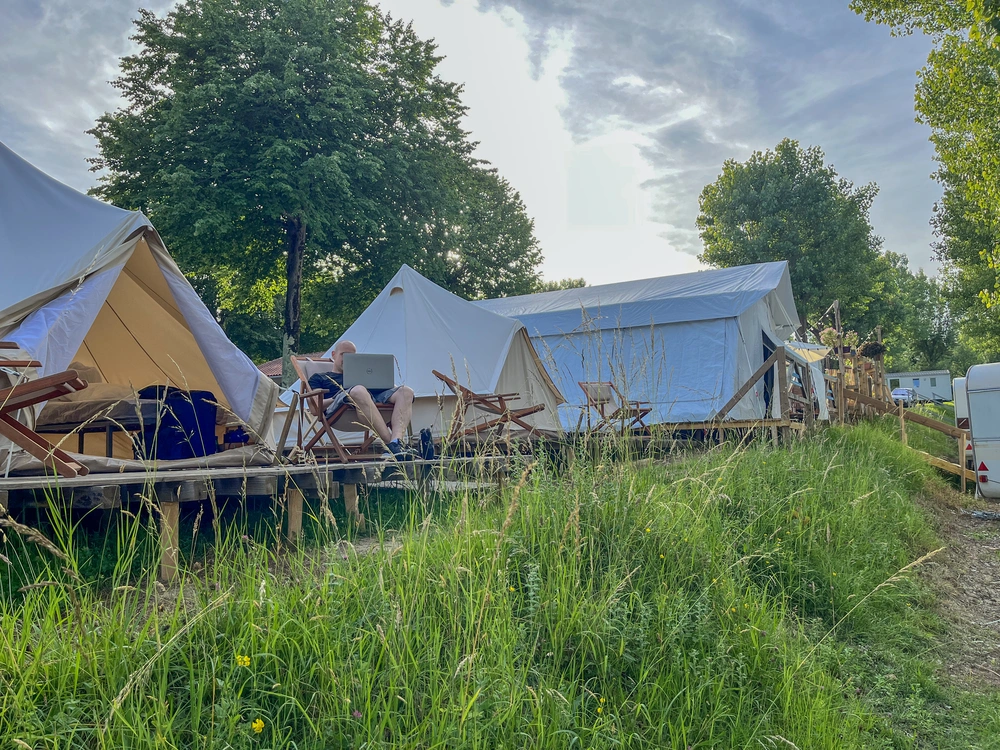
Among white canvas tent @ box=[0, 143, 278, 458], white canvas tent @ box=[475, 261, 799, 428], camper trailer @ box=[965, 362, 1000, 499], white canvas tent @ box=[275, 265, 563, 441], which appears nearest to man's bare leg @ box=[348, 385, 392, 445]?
white canvas tent @ box=[0, 143, 278, 458]

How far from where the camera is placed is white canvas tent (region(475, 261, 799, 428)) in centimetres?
1051

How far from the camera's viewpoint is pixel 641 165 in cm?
668

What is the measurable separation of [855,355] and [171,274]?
17.9 metres

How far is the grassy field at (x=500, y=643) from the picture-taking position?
5.34ft

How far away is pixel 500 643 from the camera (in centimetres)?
199

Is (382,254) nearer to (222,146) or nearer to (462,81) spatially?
(222,146)

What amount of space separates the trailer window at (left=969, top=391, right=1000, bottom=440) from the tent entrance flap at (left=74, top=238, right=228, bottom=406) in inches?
404

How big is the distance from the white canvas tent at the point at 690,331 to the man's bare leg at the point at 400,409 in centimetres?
425

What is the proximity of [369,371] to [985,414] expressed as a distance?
363 inches

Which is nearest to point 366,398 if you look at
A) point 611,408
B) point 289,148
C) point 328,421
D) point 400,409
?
point 328,421

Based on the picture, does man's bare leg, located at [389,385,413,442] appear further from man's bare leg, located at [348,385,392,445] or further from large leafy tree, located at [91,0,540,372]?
large leafy tree, located at [91,0,540,372]

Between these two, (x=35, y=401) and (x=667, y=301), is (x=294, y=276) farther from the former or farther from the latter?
(x=35, y=401)

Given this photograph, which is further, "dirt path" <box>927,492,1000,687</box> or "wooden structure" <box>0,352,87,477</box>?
"dirt path" <box>927,492,1000,687</box>

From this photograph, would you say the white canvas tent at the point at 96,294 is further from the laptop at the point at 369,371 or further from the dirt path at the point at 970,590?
the dirt path at the point at 970,590
